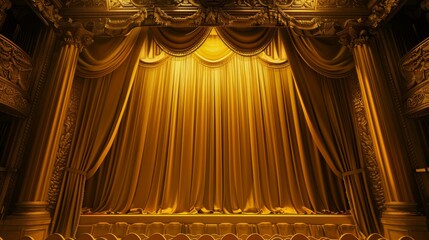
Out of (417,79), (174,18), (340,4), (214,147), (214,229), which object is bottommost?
(214,229)

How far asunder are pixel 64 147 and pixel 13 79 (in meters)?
0.98

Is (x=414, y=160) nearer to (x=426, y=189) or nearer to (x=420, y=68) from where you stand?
(x=426, y=189)

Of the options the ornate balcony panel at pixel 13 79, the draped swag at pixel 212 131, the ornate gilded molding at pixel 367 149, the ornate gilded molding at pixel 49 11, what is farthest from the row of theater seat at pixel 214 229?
the ornate gilded molding at pixel 49 11

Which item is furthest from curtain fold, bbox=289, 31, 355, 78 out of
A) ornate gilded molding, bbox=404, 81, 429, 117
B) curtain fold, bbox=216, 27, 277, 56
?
ornate gilded molding, bbox=404, 81, 429, 117

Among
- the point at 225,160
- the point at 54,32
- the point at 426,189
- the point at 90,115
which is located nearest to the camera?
the point at 426,189

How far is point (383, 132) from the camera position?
2475mm

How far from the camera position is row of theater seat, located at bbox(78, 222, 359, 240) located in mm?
2792

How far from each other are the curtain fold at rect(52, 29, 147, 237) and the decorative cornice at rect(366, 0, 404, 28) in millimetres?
3203

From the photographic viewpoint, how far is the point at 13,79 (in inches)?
98.3

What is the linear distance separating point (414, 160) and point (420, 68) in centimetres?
105

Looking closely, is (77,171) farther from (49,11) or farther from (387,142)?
(387,142)

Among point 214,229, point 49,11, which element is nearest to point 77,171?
point 214,229

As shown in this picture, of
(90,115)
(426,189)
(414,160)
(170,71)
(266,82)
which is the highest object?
(170,71)

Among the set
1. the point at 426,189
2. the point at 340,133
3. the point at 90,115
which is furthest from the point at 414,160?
the point at 90,115
